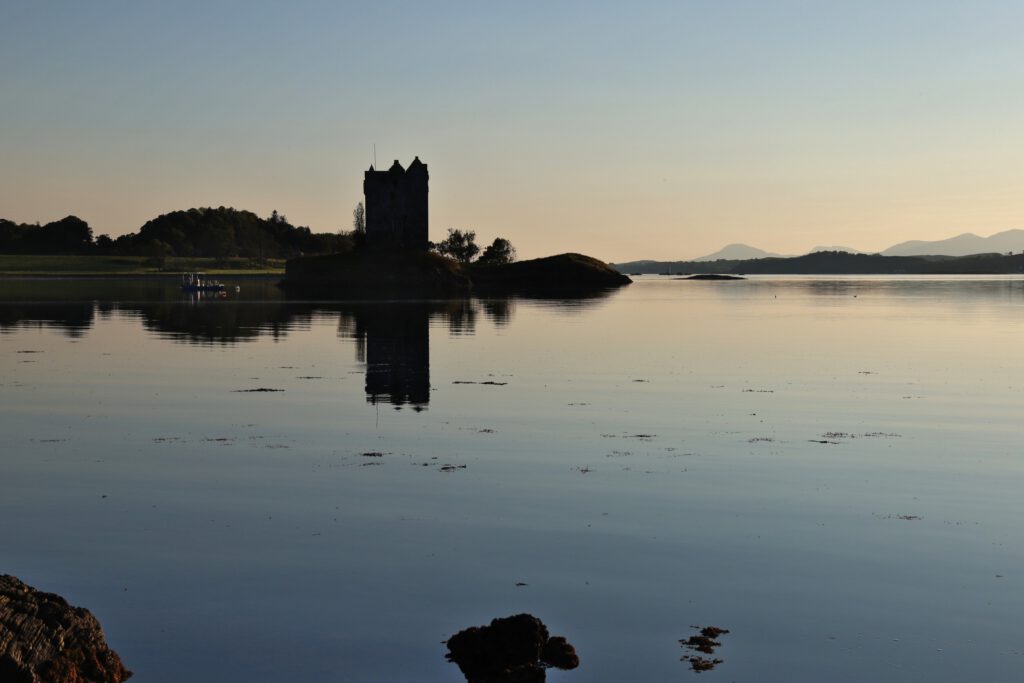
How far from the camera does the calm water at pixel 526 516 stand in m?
10.3

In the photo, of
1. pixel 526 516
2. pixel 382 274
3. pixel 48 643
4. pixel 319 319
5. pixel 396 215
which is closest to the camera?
pixel 48 643

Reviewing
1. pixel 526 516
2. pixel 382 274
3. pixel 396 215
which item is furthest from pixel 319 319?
pixel 396 215

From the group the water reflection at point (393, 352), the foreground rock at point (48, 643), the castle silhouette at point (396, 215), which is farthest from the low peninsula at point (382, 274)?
the foreground rock at point (48, 643)

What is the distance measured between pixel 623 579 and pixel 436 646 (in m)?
2.79

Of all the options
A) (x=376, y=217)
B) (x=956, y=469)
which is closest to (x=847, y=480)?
(x=956, y=469)

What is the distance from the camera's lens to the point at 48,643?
9211mm

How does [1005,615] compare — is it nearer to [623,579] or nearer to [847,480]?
[623,579]

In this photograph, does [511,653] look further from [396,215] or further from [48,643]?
[396,215]

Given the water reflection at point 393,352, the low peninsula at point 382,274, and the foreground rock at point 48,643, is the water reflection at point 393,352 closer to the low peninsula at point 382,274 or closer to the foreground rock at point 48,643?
the foreground rock at point 48,643

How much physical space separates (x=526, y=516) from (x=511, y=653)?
5.44 metres

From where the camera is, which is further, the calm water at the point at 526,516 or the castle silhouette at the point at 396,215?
the castle silhouette at the point at 396,215

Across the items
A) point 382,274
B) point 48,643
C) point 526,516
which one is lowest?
point 526,516

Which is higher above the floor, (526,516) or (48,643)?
(48,643)

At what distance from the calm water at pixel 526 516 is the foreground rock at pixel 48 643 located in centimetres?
55
